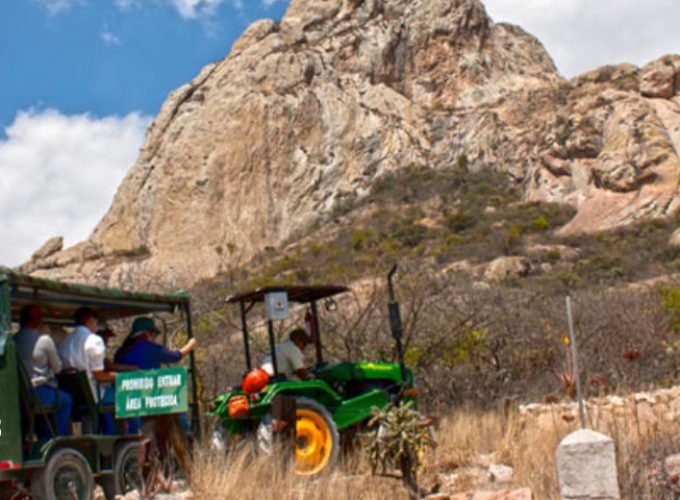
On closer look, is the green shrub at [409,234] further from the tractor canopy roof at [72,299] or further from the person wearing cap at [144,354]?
the person wearing cap at [144,354]

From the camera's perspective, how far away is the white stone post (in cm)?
586

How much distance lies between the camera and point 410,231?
46.4 meters

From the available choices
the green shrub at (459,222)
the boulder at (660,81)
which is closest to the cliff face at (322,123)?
the boulder at (660,81)

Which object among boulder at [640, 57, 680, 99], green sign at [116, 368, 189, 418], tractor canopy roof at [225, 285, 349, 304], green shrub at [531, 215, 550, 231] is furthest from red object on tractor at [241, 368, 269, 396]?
boulder at [640, 57, 680, 99]

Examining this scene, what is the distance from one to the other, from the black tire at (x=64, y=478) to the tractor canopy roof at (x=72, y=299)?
133cm

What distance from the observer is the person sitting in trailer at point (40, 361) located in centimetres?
794

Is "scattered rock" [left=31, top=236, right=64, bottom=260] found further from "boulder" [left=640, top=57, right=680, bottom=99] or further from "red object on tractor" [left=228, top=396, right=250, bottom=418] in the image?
"red object on tractor" [left=228, top=396, right=250, bottom=418]

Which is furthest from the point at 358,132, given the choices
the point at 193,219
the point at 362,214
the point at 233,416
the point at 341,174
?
the point at 233,416

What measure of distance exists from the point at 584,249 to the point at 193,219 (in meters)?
26.8

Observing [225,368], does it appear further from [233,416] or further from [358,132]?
[358,132]

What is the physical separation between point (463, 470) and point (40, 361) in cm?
402

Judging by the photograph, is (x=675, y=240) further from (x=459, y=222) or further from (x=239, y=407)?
(x=239, y=407)

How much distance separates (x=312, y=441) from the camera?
9641 millimetres

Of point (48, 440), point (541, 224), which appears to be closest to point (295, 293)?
point (48, 440)
